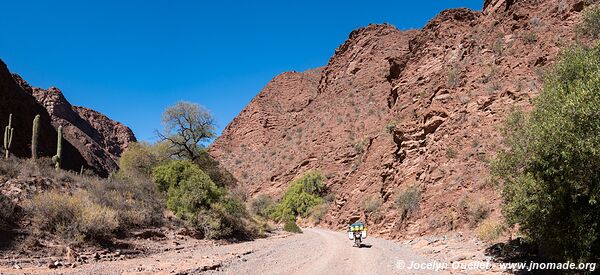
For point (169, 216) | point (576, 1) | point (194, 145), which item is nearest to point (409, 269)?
point (169, 216)

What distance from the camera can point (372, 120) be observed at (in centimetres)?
5066

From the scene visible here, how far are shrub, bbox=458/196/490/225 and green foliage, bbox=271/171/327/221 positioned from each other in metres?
26.4

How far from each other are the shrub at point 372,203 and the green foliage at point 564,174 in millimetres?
17725

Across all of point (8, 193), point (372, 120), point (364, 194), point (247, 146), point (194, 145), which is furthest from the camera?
point (247, 146)

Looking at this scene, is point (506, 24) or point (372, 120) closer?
point (506, 24)

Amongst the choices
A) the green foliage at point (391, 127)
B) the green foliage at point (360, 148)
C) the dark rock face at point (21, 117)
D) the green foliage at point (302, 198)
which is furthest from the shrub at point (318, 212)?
the dark rock face at point (21, 117)

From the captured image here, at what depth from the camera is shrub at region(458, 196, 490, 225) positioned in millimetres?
14609

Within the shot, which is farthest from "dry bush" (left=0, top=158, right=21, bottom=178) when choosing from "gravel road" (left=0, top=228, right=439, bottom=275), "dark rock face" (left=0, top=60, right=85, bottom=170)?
"dark rock face" (left=0, top=60, right=85, bottom=170)

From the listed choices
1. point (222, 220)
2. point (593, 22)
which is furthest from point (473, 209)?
point (222, 220)

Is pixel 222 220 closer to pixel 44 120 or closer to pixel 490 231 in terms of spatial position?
pixel 490 231

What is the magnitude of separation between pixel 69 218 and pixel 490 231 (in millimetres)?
13675

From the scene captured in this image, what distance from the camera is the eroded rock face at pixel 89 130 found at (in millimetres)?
71906

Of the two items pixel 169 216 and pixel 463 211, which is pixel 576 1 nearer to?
pixel 463 211

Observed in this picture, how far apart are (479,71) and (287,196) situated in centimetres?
2833
